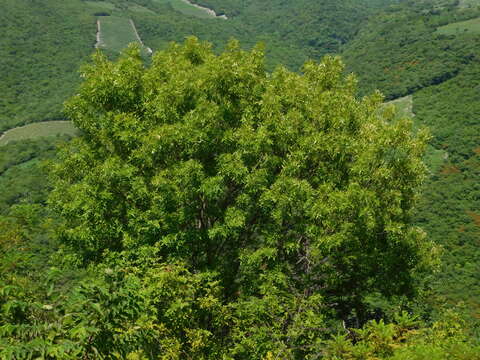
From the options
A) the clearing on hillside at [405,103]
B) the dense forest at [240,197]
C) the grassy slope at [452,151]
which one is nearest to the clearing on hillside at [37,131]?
the clearing on hillside at [405,103]

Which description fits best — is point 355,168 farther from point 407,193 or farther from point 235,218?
point 235,218

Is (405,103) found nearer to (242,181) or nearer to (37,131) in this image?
(37,131)

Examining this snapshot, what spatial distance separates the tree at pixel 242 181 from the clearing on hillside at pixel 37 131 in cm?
16007

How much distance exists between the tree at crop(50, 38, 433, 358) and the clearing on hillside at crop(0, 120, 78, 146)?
160 m

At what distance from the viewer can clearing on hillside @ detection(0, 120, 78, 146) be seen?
6475 inches

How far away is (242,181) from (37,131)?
174 meters

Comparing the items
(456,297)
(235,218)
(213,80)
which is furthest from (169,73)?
(456,297)

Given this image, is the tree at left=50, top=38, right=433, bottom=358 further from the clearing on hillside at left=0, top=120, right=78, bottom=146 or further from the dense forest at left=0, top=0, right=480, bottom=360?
the clearing on hillside at left=0, top=120, right=78, bottom=146

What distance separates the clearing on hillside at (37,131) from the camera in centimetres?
16446

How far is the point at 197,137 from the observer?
12.9 metres

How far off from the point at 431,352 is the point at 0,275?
727cm

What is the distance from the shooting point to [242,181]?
12773 millimetres

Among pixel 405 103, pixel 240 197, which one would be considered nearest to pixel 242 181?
pixel 240 197

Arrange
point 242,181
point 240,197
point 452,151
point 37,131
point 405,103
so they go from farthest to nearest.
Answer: point 405,103
point 37,131
point 452,151
point 240,197
point 242,181
